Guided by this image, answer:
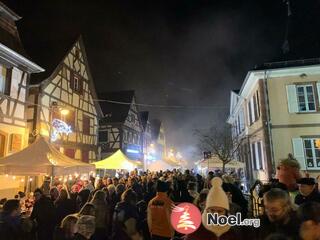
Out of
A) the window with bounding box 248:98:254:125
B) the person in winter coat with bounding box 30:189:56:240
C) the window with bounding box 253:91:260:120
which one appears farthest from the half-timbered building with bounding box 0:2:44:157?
the window with bounding box 248:98:254:125

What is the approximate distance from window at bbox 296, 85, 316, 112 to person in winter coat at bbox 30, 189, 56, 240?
1500cm

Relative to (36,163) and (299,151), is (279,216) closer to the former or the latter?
(36,163)

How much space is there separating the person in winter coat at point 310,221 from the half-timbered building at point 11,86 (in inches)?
528

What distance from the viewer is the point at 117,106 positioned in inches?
1353

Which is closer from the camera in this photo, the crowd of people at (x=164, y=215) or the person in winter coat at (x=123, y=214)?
the crowd of people at (x=164, y=215)

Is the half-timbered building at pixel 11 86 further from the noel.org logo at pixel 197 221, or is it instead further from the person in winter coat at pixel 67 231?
the noel.org logo at pixel 197 221

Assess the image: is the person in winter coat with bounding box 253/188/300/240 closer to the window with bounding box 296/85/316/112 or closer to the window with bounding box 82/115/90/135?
the window with bounding box 296/85/316/112

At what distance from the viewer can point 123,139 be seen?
32031 mm

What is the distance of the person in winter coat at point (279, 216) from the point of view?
9.66 feet

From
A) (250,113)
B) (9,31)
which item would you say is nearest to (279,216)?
(9,31)

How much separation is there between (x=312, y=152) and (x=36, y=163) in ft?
47.7

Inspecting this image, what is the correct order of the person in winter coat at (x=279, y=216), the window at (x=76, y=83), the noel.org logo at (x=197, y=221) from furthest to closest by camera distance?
the window at (x=76, y=83), the noel.org logo at (x=197, y=221), the person in winter coat at (x=279, y=216)

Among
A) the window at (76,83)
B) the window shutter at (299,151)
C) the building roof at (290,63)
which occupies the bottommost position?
A: the window shutter at (299,151)

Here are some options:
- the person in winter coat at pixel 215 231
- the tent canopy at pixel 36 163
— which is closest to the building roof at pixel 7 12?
the tent canopy at pixel 36 163
